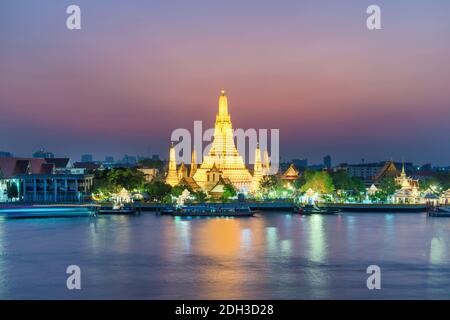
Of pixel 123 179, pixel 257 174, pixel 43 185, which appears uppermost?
pixel 257 174

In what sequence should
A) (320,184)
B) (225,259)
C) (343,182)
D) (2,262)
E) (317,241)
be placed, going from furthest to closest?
(343,182) < (320,184) < (317,241) < (225,259) < (2,262)

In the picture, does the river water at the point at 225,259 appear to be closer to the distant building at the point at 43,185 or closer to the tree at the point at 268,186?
the tree at the point at 268,186

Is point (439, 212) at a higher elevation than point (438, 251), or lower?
higher

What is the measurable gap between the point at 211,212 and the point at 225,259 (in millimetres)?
12889

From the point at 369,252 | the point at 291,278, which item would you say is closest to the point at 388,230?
the point at 369,252

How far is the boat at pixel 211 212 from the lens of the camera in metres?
28.2

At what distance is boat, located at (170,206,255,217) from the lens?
1111 inches

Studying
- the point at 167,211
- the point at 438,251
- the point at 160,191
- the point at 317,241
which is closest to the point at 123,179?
the point at 160,191

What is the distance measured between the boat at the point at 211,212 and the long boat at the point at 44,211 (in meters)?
3.78

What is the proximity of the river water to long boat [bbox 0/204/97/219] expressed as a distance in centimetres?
357

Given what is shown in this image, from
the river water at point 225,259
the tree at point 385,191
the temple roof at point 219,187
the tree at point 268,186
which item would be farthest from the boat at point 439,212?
the temple roof at point 219,187

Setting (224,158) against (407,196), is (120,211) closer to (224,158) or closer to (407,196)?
(224,158)

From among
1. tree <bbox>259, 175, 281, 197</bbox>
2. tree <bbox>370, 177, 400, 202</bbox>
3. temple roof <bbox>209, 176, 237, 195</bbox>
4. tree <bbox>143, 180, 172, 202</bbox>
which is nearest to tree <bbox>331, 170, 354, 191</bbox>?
tree <bbox>370, 177, 400, 202</bbox>

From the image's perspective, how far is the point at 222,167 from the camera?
3650 centimetres
